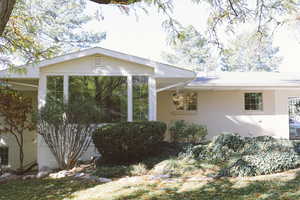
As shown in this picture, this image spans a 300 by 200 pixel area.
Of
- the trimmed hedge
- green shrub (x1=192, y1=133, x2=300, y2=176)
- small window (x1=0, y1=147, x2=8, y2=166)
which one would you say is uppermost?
the trimmed hedge

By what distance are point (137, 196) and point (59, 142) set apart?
12.2 ft

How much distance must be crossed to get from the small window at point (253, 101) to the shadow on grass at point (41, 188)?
375 inches

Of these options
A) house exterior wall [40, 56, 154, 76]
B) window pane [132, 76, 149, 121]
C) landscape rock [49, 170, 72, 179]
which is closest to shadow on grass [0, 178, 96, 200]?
landscape rock [49, 170, 72, 179]

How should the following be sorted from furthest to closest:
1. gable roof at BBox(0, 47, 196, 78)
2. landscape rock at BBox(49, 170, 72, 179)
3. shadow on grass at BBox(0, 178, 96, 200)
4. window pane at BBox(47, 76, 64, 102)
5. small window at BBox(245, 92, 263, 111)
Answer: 1. small window at BBox(245, 92, 263, 111)
2. window pane at BBox(47, 76, 64, 102)
3. gable roof at BBox(0, 47, 196, 78)
4. landscape rock at BBox(49, 170, 72, 179)
5. shadow on grass at BBox(0, 178, 96, 200)

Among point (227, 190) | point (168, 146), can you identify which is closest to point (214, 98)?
point (168, 146)

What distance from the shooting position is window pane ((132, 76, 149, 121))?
852cm

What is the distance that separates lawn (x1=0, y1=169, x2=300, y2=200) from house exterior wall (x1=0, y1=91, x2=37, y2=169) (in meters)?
4.45

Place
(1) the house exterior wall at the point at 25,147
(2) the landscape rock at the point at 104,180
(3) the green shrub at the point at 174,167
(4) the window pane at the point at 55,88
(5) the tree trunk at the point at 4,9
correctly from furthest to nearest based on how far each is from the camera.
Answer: (1) the house exterior wall at the point at 25,147, (4) the window pane at the point at 55,88, (3) the green shrub at the point at 174,167, (2) the landscape rock at the point at 104,180, (5) the tree trunk at the point at 4,9

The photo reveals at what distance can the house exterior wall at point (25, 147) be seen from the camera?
34.0ft

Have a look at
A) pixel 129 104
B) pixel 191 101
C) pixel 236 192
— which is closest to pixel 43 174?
pixel 129 104

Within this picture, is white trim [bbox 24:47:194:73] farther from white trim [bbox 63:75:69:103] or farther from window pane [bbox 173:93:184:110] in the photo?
window pane [bbox 173:93:184:110]

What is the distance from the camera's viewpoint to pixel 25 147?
10773 mm

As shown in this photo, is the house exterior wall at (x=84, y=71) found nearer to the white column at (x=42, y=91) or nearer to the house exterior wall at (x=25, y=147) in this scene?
the white column at (x=42, y=91)

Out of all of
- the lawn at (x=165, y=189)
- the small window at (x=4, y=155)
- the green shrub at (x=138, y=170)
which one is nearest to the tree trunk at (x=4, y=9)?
the lawn at (x=165, y=189)
